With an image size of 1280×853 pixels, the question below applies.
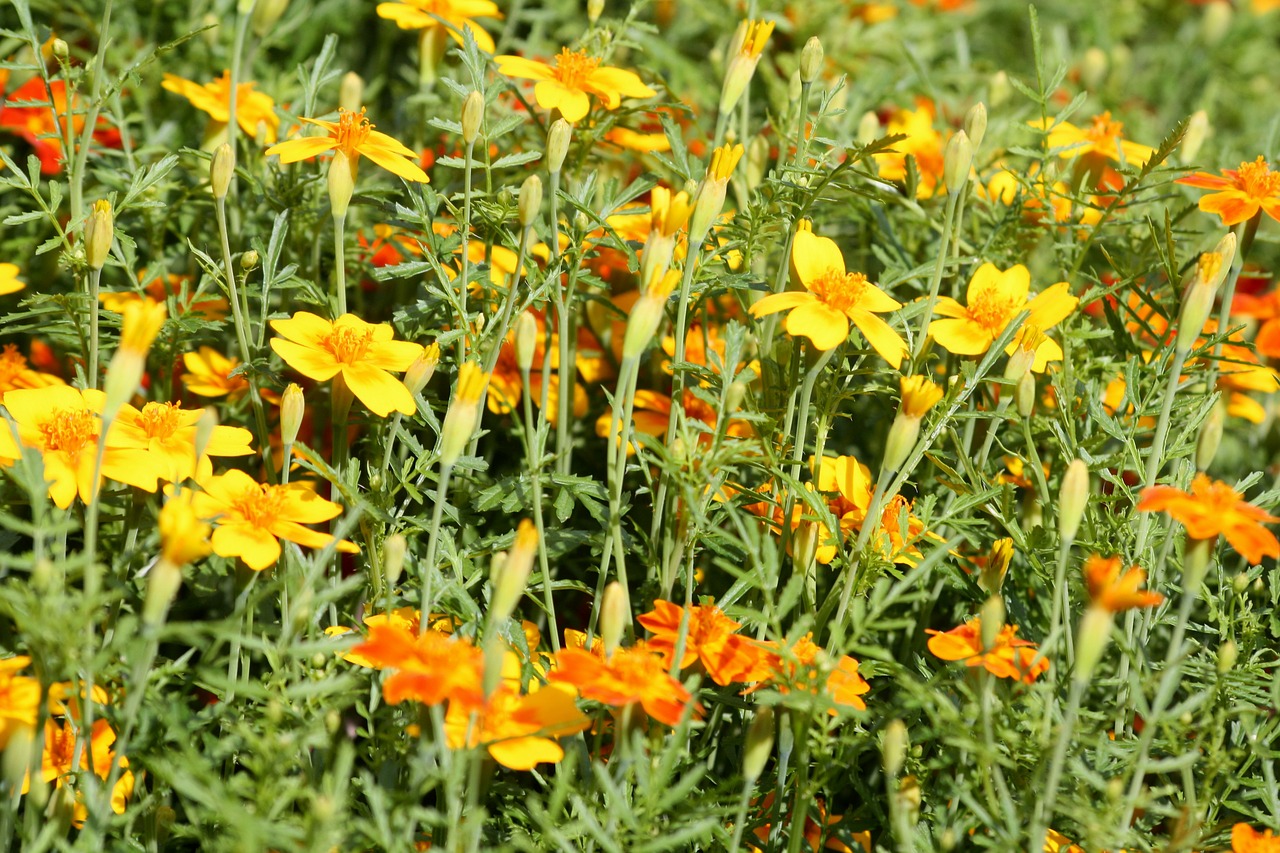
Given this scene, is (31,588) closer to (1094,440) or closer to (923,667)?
(923,667)

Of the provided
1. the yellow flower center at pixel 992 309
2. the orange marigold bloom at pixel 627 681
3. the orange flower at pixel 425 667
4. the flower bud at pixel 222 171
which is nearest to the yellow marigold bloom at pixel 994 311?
the yellow flower center at pixel 992 309

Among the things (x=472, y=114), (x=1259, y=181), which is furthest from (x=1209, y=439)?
(x=472, y=114)

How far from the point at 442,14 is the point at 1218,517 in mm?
1099

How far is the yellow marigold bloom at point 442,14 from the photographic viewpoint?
148 centimetres

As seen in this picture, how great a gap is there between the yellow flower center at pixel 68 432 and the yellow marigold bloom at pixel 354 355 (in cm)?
18

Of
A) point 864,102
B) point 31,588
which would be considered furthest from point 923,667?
point 864,102

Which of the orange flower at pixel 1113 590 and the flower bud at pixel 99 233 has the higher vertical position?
the flower bud at pixel 99 233

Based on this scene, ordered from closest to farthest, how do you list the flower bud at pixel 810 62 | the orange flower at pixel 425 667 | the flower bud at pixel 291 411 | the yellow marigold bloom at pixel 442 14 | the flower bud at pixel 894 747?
the orange flower at pixel 425 667, the flower bud at pixel 894 747, the flower bud at pixel 291 411, the flower bud at pixel 810 62, the yellow marigold bloom at pixel 442 14

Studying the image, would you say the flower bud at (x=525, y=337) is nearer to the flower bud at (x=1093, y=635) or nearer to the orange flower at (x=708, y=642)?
the orange flower at (x=708, y=642)

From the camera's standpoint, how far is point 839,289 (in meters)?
1.20

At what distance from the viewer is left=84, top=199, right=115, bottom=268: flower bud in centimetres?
112

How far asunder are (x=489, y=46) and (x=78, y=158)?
1.61 feet

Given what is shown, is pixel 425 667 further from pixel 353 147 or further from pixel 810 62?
pixel 810 62

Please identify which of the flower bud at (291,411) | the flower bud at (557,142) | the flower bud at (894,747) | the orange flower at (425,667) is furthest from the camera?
the flower bud at (557,142)
